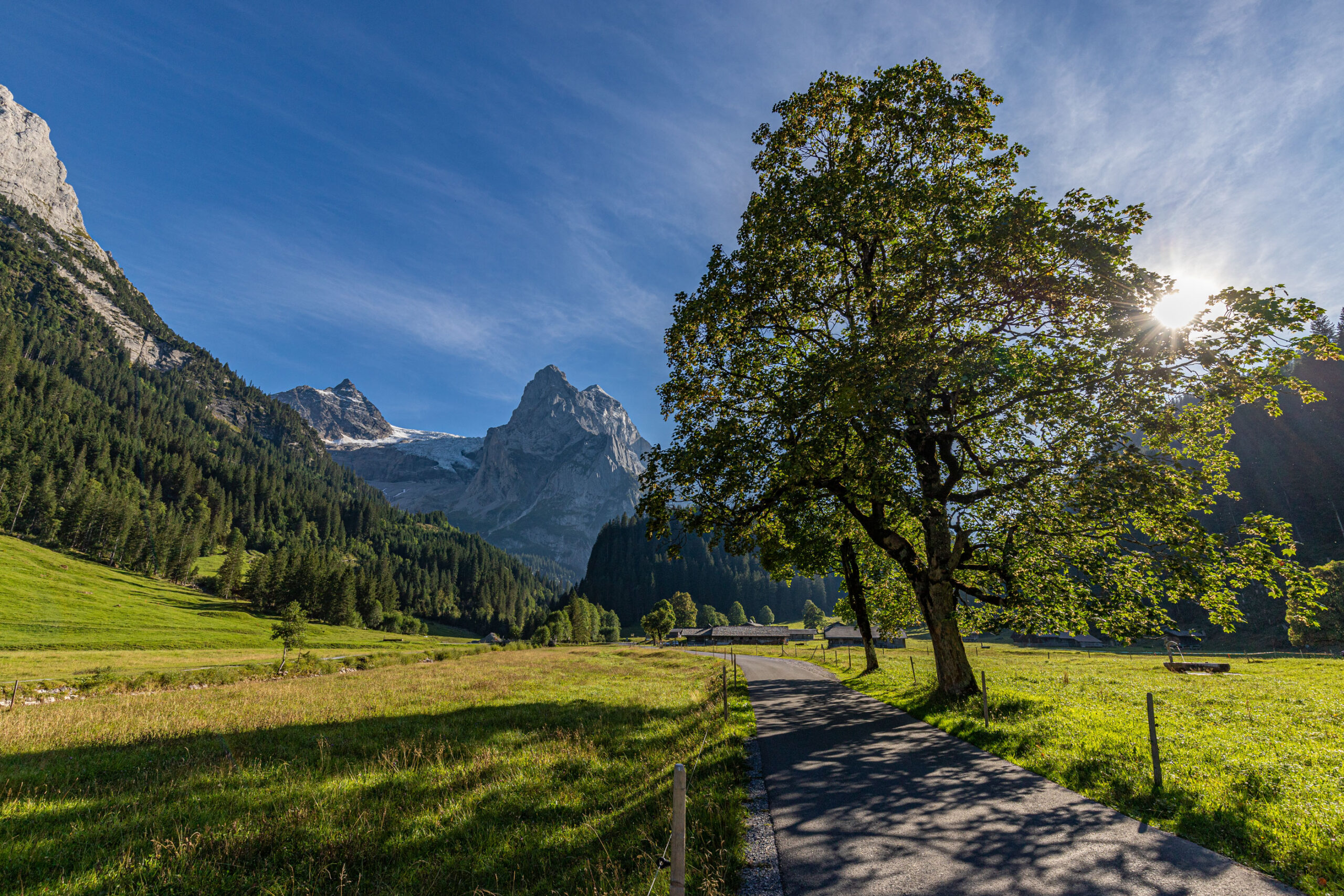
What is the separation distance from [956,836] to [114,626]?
4096 inches

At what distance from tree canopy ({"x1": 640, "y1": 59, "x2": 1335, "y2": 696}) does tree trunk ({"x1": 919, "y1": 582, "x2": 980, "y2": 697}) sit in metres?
0.06

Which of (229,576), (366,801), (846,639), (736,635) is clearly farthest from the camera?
(736,635)

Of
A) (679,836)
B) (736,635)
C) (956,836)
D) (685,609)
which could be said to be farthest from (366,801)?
(685,609)

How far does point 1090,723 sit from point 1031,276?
11214mm

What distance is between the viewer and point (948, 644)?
50.9ft

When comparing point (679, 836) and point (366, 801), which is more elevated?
point (679, 836)

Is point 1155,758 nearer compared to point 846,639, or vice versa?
point 1155,758

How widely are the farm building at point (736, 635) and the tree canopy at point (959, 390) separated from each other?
11166 cm

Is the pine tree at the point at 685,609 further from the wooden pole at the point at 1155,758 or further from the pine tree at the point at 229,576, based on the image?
the wooden pole at the point at 1155,758

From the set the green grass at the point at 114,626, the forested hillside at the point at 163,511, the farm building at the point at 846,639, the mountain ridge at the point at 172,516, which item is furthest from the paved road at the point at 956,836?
the forested hillside at the point at 163,511

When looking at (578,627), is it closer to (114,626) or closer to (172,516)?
(114,626)

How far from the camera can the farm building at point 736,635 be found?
12524 centimetres

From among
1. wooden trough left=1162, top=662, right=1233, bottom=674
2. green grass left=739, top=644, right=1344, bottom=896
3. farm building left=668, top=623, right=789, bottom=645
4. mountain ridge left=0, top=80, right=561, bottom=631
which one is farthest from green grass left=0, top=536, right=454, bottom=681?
wooden trough left=1162, top=662, right=1233, bottom=674

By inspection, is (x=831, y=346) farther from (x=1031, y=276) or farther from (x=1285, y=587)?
(x=1285, y=587)
